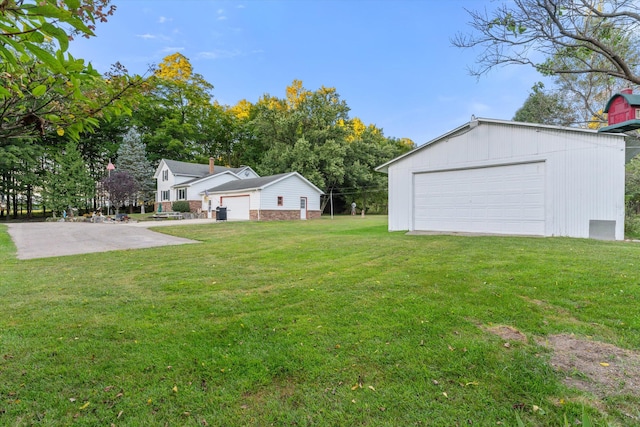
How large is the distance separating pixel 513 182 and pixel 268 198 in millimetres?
17603

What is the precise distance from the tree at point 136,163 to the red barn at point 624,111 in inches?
1440

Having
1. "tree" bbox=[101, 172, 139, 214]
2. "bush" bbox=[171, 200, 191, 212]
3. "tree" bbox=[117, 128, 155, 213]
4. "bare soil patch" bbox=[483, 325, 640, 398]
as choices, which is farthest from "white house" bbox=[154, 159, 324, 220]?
"bare soil patch" bbox=[483, 325, 640, 398]

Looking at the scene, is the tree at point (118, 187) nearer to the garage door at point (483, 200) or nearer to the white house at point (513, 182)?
the white house at point (513, 182)

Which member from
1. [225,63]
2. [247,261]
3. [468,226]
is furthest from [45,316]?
[225,63]

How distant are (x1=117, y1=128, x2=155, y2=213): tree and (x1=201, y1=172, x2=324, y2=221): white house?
10.2 meters

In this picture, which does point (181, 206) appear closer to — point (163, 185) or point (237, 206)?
point (163, 185)

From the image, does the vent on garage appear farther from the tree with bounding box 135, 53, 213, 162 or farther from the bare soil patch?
the tree with bounding box 135, 53, 213, 162

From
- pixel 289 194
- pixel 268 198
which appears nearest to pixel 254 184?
pixel 268 198

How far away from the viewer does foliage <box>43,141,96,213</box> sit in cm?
2870

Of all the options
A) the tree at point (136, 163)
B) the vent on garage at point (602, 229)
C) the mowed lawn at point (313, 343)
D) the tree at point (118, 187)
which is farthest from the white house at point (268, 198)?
the vent on garage at point (602, 229)

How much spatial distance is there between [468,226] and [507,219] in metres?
1.25

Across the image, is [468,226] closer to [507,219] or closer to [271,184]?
[507,219]

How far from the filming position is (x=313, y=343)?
2.97 metres

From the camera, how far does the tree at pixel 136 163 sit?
33.4 meters
